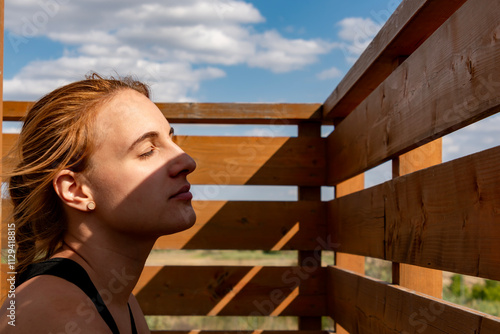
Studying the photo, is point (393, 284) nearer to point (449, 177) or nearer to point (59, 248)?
point (449, 177)

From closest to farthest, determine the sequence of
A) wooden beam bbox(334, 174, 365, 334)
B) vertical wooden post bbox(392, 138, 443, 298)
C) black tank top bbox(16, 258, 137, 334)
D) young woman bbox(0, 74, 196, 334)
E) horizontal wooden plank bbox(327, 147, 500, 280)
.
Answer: horizontal wooden plank bbox(327, 147, 500, 280) < black tank top bbox(16, 258, 137, 334) < young woman bbox(0, 74, 196, 334) < vertical wooden post bbox(392, 138, 443, 298) < wooden beam bbox(334, 174, 365, 334)

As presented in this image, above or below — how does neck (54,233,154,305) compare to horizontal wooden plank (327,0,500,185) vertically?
below

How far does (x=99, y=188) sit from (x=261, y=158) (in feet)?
6.37

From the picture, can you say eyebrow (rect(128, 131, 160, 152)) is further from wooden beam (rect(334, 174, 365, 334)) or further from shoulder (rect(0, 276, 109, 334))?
wooden beam (rect(334, 174, 365, 334))

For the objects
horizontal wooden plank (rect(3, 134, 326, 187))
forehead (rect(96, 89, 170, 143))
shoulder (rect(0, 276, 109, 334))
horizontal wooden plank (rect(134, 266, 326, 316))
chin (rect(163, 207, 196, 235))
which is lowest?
horizontal wooden plank (rect(134, 266, 326, 316))

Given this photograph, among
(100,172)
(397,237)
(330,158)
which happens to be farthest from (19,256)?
(330,158)

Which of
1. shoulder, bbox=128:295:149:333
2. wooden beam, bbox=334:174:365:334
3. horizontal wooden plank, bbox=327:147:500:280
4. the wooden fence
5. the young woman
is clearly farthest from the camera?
wooden beam, bbox=334:174:365:334

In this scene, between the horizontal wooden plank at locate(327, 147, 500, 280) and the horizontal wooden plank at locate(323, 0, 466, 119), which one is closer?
the horizontal wooden plank at locate(327, 147, 500, 280)

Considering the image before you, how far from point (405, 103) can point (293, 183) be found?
1.63 m

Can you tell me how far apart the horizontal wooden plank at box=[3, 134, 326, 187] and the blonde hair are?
5.37 ft

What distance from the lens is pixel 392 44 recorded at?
211cm

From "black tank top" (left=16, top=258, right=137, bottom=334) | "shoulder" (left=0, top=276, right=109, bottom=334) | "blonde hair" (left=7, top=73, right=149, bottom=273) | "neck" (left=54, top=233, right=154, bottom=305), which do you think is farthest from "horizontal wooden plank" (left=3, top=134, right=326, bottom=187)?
"shoulder" (left=0, top=276, right=109, bottom=334)

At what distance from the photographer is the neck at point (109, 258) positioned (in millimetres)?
1676

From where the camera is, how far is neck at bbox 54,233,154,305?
168 cm
